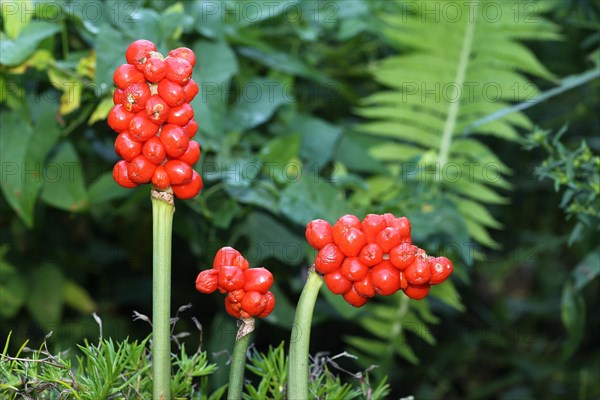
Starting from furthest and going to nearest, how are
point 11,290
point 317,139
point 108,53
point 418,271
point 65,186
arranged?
point 11,290 < point 317,139 < point 65,186 < point 108,53 < point 418,271

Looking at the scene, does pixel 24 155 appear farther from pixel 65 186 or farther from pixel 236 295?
pixel 236 295

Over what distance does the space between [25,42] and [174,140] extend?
544mm

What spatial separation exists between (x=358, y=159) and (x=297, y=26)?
270 millimetres

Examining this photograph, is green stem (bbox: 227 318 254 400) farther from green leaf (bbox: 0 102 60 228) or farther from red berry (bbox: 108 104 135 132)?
green leaf (bbox: 0 102 60 228)

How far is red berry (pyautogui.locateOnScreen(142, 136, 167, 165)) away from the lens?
0.68 meters

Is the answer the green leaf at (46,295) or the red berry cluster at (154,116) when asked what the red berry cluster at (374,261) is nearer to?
the red berry cluster at (154,116)

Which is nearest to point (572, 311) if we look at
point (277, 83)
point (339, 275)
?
point (277, 83)

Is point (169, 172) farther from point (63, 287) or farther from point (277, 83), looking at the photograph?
point (63, 287)

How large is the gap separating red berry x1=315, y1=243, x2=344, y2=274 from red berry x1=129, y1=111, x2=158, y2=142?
0.58 feet

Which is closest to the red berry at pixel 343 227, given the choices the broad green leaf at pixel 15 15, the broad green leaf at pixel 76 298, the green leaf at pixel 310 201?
the green leaf at pixel 310 201

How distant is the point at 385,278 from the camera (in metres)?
0.67

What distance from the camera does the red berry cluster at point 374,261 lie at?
671 millimetres

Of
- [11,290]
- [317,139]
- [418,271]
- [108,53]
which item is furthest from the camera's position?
[11,290]

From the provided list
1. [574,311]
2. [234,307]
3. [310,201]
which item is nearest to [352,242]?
[234,307]
